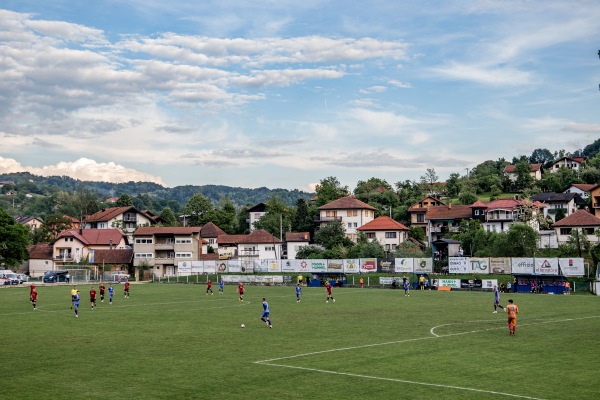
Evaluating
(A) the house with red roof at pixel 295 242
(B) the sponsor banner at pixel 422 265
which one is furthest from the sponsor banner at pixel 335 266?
(A) the house with red roof at pixel 295 242

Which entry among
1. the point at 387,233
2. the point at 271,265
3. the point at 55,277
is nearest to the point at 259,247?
the point at 387,233

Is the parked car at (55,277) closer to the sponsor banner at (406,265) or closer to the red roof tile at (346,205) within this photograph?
the red roof tile at (346,205)

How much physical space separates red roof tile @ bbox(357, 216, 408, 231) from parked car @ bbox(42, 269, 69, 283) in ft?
176

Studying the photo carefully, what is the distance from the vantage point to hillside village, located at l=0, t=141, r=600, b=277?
347ft

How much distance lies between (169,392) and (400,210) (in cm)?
12808

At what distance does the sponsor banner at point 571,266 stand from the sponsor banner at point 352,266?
27.1 meters

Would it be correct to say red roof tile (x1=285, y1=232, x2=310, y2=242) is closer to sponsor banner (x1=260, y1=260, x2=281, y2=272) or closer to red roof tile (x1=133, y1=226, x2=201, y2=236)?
red roof tile (x1=133, y1=226, x2=201, y2=236)

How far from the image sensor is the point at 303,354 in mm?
28266

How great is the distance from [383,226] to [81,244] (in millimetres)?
59037

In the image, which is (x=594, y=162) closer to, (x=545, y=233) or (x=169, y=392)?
(x=545, y=233)

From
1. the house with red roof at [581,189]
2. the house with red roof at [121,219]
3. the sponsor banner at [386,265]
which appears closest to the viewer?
the sponsor banner at [386,265]

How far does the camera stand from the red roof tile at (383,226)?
398 feet

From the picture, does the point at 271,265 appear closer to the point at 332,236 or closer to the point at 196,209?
the point at 332,236

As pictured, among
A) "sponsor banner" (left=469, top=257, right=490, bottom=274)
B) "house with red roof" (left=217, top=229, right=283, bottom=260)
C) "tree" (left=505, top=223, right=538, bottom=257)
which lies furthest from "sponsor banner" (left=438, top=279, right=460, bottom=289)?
"house with red roof" (left=217, top=229, right=283, bottom=260)
